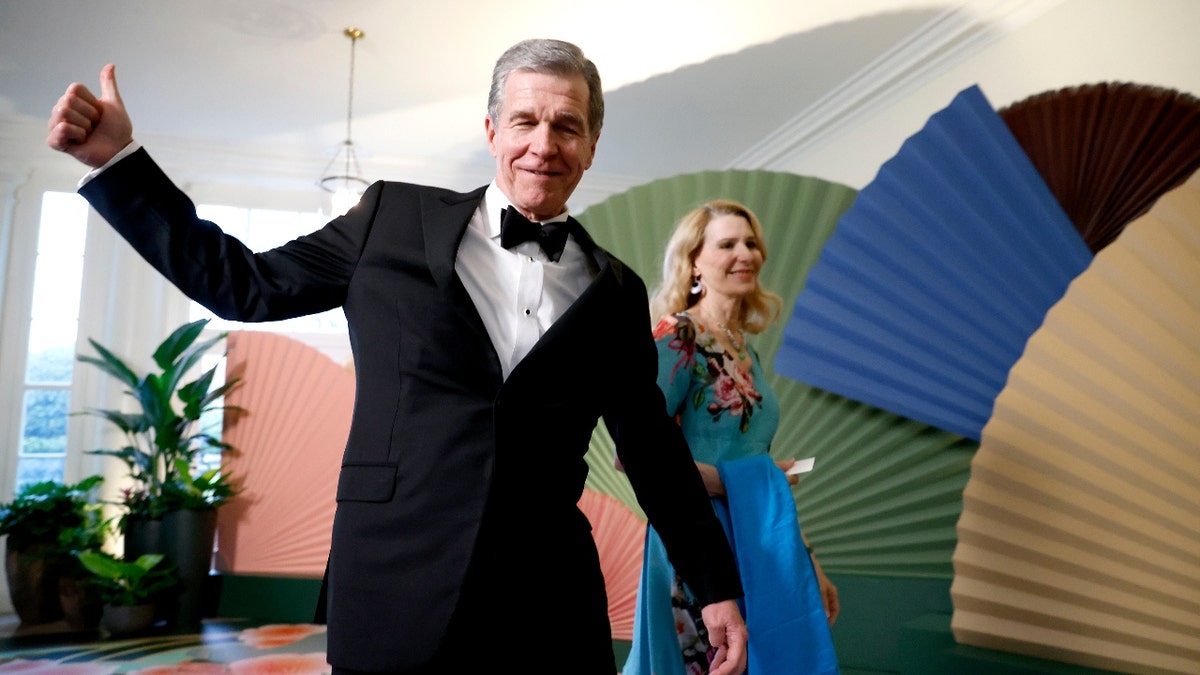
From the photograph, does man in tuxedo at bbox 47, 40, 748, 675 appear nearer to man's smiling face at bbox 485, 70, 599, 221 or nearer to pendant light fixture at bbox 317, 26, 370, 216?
man's smiling face at bbox 485, 70, 599, 221

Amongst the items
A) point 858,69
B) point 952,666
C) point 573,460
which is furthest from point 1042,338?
point 858,69

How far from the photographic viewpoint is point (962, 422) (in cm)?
250

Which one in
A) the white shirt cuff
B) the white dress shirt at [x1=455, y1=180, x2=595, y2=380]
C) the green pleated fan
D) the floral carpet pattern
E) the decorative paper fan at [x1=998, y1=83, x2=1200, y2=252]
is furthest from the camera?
the floral carpet pattern

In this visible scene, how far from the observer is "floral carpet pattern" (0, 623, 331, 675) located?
3492 mm

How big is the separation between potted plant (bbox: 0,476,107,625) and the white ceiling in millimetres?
2085

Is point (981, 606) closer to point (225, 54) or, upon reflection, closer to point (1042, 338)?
point (1042, 338)

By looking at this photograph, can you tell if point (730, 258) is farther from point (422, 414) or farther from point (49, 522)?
point (49, 522)

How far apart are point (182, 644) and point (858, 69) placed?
3935 mm

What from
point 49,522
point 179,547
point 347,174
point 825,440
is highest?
point 347,174

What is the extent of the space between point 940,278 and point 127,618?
3831mm

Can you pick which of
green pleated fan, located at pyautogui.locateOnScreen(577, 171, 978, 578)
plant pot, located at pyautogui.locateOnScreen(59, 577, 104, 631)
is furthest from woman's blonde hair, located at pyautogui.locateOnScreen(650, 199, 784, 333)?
plant pot, located at pyautogui.locateOnScreen(59, 577, 104, 631)

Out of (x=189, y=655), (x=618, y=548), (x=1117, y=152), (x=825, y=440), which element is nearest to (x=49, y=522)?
(x=189, y=655)

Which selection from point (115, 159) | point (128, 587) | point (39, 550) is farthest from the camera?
point (39, 550)

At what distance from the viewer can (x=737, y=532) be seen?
1617mm
